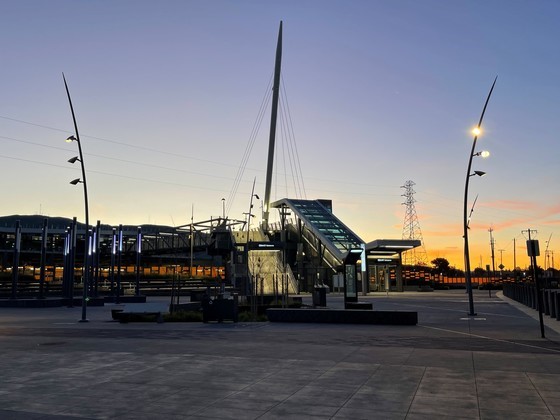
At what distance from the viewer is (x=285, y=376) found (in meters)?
9.31

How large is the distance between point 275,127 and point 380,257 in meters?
40.0

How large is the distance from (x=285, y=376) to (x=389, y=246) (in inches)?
2650

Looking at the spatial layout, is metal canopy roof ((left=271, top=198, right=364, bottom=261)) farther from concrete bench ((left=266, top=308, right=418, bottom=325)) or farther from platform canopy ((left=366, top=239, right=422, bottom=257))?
concrete bench ((left=266, top=308, right=418, bottom=325))

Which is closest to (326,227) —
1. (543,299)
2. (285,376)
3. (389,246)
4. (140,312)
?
(389,246)

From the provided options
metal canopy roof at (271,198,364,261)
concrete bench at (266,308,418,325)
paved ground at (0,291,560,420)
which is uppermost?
metal canopy roof at (271,198,364,261)

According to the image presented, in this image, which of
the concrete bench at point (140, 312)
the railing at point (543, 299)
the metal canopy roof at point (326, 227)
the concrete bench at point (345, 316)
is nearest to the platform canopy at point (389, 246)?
the metal canopy roof at point (326, 227)

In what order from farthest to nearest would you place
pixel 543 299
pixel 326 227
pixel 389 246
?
1. pixel 326 227
2. pixel 389 246
3. pixel 543 299

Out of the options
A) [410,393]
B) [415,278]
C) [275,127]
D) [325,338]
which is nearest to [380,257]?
[415,278]

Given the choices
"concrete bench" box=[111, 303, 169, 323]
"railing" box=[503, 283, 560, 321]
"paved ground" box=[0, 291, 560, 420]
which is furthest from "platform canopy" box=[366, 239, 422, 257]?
"paved ground" box=[0, 291, 560, 420]

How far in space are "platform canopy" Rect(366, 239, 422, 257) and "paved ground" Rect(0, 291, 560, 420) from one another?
5779 cm

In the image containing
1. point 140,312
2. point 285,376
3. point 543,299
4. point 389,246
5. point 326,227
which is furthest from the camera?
point 326,227

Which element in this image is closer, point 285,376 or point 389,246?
point 285,376

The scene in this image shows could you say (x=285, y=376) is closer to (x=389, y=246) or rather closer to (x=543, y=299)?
(x=543, y=299)

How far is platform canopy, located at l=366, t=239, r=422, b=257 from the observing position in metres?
73.9
